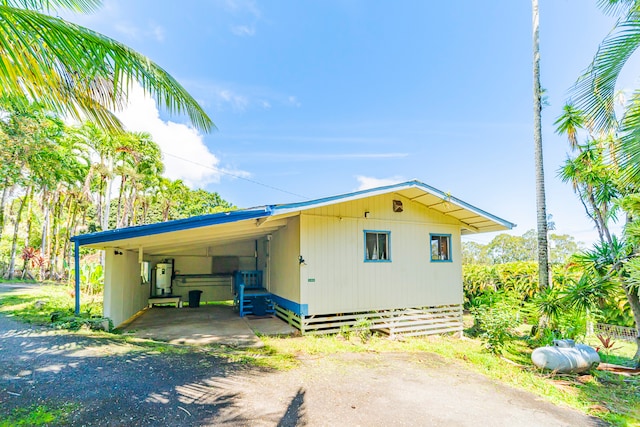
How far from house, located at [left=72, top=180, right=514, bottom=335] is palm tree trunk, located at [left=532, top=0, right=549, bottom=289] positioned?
2.50ft

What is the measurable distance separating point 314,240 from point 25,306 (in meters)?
8.32

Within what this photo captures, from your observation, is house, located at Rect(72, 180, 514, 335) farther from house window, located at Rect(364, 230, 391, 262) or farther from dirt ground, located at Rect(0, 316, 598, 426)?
dirt ground, located at Rect(0, 316, 598, 426)

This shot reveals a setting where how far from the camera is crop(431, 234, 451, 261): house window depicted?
881cm

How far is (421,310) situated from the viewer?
8508 millimetres

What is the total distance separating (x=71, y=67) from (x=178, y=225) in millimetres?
3335

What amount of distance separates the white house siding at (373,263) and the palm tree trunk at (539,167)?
1955mm

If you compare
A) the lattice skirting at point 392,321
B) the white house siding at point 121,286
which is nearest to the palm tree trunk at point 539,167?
the lattice skirting at point 392,321

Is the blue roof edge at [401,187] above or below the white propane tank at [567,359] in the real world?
above

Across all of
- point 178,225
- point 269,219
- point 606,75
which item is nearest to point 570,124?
point 606,75

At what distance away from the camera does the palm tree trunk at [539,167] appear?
7910 mm

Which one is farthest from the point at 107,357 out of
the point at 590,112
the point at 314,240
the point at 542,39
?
the point at 542,39

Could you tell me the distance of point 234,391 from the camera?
→ 12.6ft

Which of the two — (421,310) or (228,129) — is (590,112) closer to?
Result: (421,310)

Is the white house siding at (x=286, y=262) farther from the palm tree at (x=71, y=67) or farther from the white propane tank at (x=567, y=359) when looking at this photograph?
the white propane tank at (x=567, y=359)
